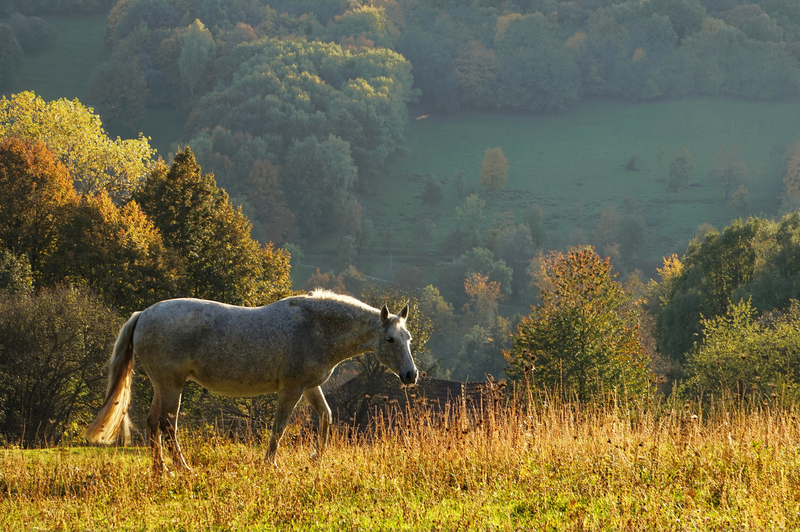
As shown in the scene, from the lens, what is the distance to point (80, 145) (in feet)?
192

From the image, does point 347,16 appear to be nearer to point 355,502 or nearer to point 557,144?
point 557,144

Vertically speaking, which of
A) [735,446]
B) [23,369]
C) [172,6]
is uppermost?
[172,6]

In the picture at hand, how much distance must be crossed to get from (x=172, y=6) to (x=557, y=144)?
294 feet

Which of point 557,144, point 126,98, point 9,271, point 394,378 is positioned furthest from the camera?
point 557,144

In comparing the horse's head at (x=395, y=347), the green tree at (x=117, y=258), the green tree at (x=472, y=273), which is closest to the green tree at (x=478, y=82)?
the green tree at (x=472, y=273)

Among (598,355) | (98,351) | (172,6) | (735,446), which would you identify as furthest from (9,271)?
(172,6)

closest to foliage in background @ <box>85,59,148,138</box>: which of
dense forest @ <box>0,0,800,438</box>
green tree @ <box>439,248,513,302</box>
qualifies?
dense forest @ <box>0,0,800,438</box>

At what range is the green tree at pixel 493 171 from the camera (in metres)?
154

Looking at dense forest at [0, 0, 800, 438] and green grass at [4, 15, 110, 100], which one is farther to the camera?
green grass at [4, 15, 110, 100]

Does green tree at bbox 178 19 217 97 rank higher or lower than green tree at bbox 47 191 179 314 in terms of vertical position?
higher

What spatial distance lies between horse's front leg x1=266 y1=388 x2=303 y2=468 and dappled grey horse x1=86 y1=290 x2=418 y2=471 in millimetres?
13

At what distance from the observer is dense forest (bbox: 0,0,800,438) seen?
3259 centimetres

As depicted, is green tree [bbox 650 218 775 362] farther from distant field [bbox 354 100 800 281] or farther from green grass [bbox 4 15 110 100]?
green grass [bbox 4 15 110 100]

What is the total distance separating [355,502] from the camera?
29.3ft
